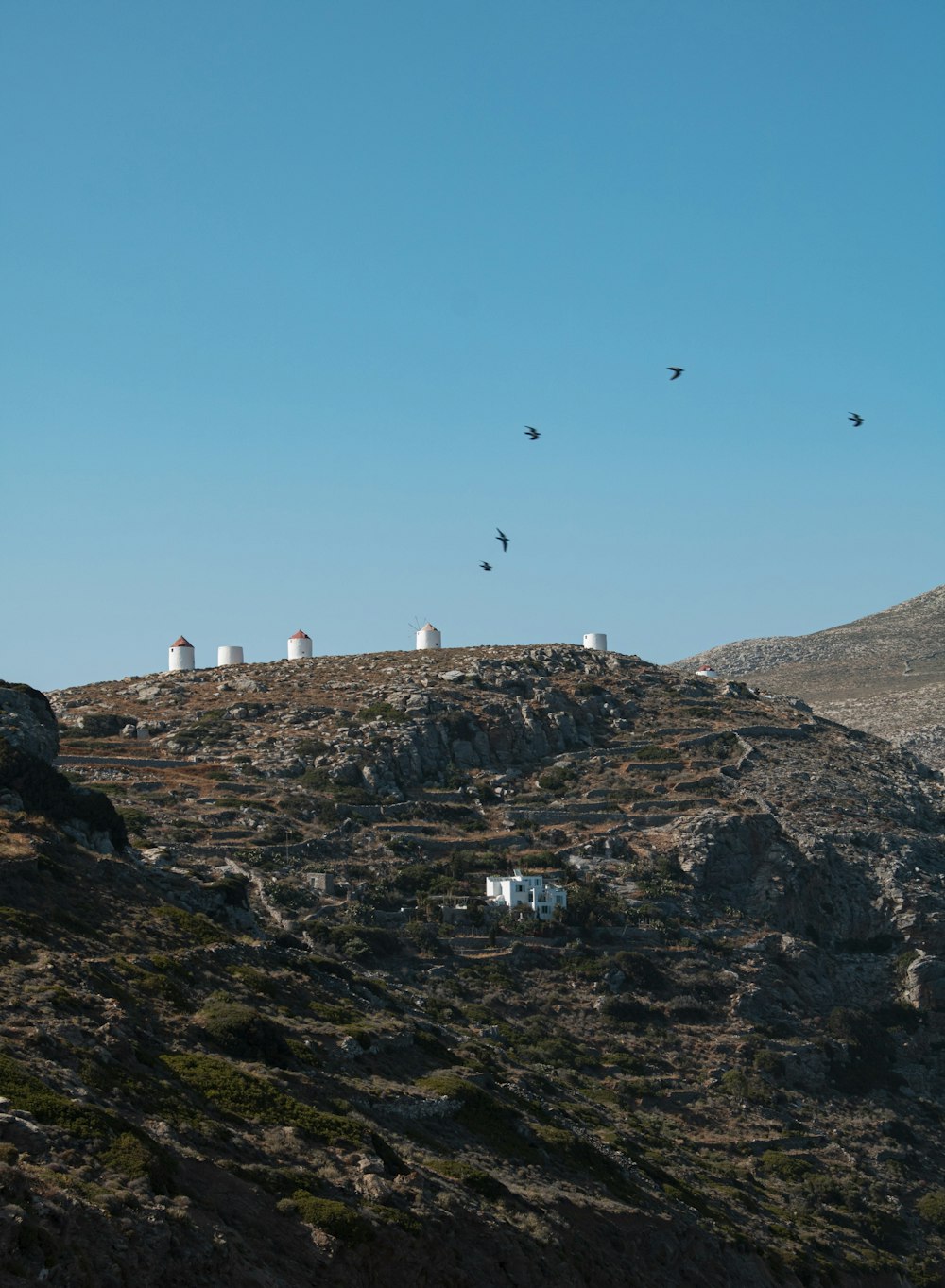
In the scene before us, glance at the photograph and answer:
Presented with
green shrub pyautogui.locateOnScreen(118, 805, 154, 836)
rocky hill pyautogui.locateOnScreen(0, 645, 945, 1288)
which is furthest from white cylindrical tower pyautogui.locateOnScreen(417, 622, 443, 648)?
green shrub pyautogui.locateOnScreen(118, 805, 154, 836)

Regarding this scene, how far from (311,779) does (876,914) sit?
2926 cm

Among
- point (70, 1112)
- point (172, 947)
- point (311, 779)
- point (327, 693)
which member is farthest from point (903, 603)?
point (70, 1112)

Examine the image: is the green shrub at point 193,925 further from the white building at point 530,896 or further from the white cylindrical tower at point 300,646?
the white cylindrical tower at point 300,646

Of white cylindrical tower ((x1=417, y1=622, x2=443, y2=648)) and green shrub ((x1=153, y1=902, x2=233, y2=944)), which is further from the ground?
white cylindrical tower ((x1=417, y1=622, x2=443, y2=648))

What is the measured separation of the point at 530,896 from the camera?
242 feet

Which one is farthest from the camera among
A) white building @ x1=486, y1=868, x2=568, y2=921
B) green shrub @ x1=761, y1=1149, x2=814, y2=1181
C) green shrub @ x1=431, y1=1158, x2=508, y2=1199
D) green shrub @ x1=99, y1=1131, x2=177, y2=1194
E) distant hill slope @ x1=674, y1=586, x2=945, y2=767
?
distant hill slope @ x1=674, y1=586, x2=945, y2=767

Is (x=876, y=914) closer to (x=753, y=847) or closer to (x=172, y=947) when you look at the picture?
(x=753, y=847)

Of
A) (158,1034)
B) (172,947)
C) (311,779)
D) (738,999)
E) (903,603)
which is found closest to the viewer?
Result: (158,1034)

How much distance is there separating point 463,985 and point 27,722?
899 inches

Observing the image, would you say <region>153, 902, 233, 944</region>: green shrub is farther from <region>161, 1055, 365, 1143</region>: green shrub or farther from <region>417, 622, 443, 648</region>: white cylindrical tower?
<region>417, 622, 443, 648</region>: white cylindrical tower

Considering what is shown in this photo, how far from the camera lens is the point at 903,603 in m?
194

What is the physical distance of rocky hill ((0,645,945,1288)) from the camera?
30.9 m

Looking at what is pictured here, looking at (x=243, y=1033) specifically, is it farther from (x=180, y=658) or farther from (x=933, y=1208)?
(x=180, y=658)

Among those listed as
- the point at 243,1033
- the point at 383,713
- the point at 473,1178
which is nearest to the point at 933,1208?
the point at 473,1178
